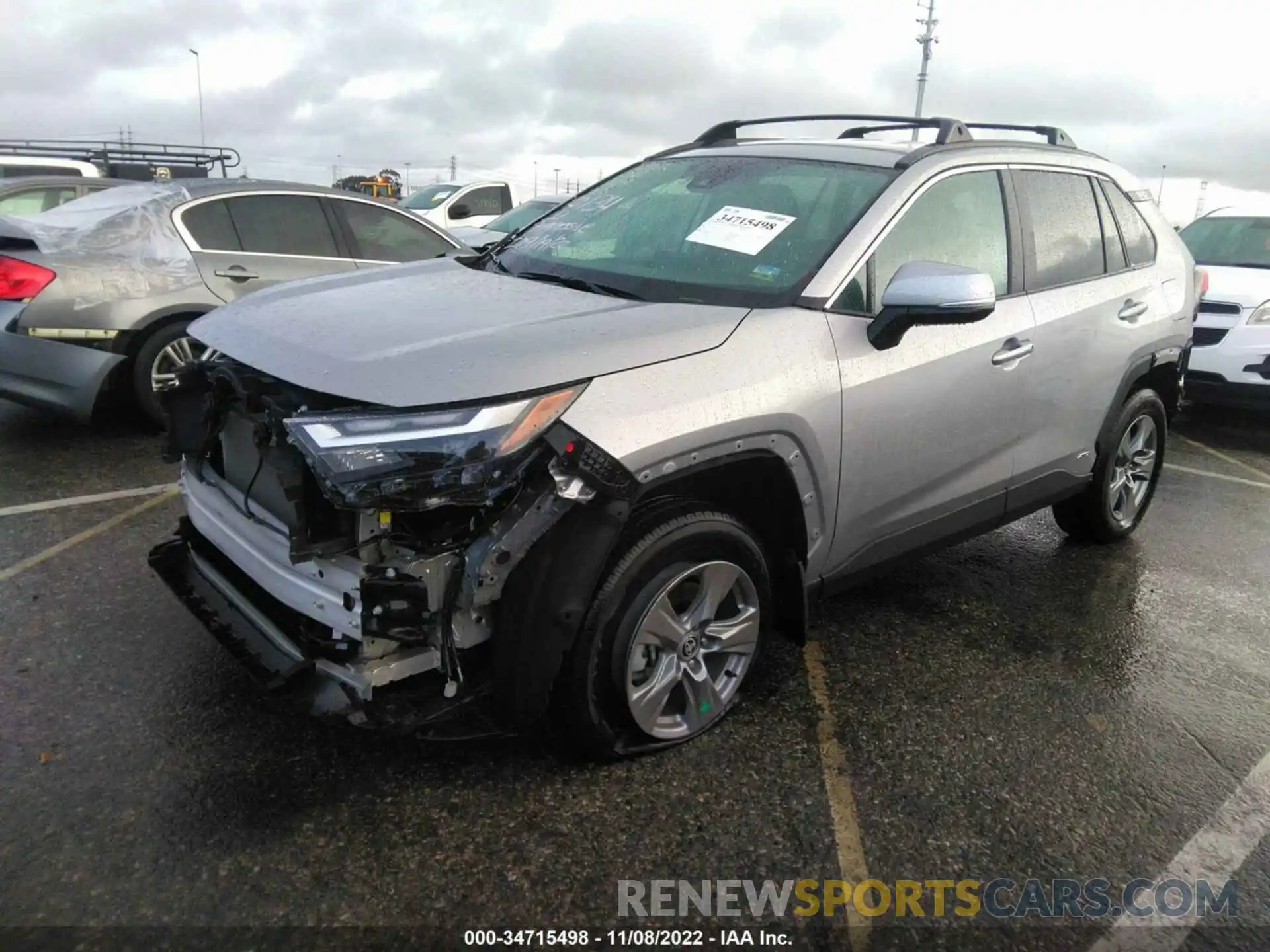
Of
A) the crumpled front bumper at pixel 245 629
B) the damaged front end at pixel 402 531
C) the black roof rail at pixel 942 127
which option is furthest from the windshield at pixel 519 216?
the damaged front end at pixel 402 531

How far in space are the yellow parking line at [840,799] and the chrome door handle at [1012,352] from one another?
1.27 metres

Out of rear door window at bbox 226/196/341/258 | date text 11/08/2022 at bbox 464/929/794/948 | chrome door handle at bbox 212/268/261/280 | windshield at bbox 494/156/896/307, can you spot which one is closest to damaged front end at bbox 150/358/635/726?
date text 11/08/2022 at bbox 464/929/794/948

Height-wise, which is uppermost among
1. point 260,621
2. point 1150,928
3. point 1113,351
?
point 1113,351

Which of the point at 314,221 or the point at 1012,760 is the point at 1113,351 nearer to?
the point at 1012,760

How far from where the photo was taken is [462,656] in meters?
2.40

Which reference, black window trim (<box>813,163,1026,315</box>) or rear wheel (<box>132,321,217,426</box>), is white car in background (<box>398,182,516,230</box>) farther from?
black window trim (<box>813,163,1026,315</box>)

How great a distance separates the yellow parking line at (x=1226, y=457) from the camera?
6484mm

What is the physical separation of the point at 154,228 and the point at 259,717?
4.06m

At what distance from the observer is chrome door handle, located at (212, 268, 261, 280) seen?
597 cm

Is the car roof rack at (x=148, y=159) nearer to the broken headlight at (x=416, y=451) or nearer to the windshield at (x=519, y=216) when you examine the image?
the windshield at (x=519, y=216)

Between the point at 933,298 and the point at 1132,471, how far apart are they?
2576 mm

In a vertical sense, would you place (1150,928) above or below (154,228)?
below

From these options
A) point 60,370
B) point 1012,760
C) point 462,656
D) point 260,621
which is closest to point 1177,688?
point 1012,760

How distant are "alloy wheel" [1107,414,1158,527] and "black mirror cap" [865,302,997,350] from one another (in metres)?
2.07
